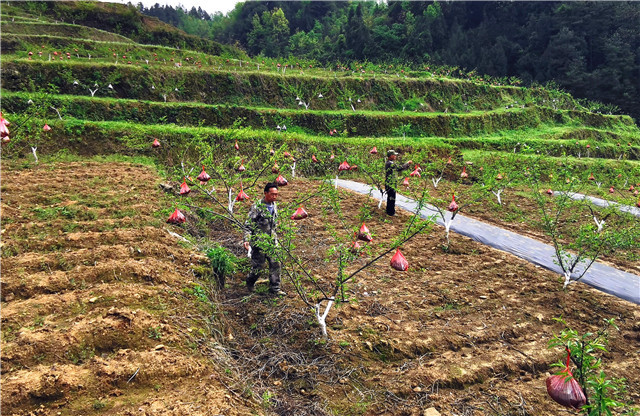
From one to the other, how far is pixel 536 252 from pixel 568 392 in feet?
16.5

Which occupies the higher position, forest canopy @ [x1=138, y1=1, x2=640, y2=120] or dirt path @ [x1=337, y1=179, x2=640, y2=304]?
forest canopy @ [x1=138, y1=1, x2=640, y2=120]

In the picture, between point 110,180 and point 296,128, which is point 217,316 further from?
point 296,128

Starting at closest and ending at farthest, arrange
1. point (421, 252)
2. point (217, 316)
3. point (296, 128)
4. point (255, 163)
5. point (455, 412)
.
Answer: point (455, 412), point (217, 316), point (421, 252), point (255, 163), point (296, 128)

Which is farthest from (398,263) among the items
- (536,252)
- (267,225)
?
(536,252)

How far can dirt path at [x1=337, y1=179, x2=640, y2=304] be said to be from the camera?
517cm

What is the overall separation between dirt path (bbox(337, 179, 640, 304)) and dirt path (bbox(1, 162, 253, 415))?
A: 10.5 ft

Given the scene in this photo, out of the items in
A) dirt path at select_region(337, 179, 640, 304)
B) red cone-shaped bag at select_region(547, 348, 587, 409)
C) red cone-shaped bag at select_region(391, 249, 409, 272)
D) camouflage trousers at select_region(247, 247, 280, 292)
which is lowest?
dirt path at select_region(337, 179, 640, 304)

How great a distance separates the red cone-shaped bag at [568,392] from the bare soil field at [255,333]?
1.06 meters

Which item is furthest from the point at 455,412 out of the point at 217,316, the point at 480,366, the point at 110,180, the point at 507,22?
the point at 507,22

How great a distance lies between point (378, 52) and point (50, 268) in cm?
4938

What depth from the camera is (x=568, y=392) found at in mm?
2113

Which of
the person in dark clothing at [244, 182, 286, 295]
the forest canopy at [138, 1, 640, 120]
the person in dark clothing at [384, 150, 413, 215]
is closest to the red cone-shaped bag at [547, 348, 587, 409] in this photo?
the person in dark clothing at [244, 182, 286, 295]

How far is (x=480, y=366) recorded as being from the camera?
11.6ft

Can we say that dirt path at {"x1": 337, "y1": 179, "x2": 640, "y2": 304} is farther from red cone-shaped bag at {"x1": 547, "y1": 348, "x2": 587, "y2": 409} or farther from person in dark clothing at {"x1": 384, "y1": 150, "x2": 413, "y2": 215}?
red cone-shaped bag at {"x1": 547, "y1": 348, "x2": 587, "y2": 409}
